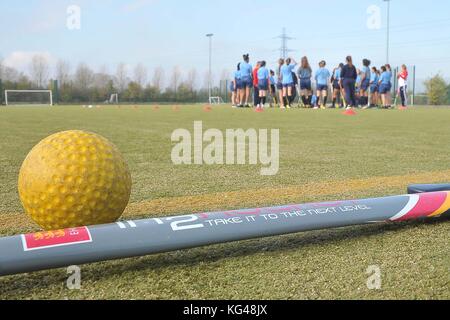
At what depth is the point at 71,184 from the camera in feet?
6.98

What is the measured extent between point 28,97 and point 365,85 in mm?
26326

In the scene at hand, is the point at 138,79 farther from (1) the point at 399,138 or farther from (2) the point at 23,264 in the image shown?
(2) the point at 23,264

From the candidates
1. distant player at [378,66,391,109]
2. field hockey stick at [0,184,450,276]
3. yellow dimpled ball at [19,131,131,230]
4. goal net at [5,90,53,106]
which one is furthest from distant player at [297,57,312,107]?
goal net at [5,90,53,106]

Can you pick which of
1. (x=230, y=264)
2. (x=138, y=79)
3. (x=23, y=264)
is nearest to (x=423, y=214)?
(x=230, y=264)

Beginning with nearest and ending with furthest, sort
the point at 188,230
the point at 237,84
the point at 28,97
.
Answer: the point at 188,230 → the point at 237,84 → the point at 28,97

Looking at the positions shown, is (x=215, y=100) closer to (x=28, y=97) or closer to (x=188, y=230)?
(x=28, y=97)

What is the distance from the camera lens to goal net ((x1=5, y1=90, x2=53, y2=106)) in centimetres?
3675

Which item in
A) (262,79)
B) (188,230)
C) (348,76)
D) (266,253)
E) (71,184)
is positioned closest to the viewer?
(188,230)

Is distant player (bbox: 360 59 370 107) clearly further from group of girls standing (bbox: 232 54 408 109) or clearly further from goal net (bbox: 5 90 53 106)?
goal net (bbox: 5 90 53 106)

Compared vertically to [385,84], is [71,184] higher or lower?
lower

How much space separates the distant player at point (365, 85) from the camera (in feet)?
69.2

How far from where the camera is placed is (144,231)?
184 cm

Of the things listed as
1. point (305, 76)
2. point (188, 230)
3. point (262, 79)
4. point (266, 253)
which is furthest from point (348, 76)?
point (188, 230)
